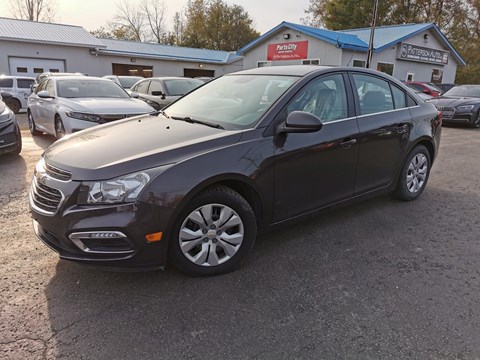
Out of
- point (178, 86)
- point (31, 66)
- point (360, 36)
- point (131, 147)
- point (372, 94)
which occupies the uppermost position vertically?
point (360, 36)

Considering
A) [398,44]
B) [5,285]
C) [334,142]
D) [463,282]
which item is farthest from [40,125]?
[398,44]

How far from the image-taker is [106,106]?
24.5ft

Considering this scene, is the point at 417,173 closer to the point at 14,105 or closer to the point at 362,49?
the point at 14,105

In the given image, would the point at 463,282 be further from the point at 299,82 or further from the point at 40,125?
the point at 40,125

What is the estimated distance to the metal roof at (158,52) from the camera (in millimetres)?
26942

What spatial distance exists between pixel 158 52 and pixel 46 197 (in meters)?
28.8

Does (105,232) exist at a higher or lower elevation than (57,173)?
lower

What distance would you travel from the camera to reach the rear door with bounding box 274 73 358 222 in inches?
130

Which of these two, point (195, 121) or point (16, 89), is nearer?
point (195, 121)

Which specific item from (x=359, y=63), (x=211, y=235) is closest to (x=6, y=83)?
(x=211, y=235)

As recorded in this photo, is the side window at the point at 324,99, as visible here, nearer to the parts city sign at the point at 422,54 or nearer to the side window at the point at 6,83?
the side window at the point at 6,83

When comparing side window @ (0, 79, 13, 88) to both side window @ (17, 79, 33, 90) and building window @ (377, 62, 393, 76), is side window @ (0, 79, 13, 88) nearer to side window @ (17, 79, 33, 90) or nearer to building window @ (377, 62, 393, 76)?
side window @ (17, 79, 33, 90)

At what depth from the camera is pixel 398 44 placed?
22.7 m

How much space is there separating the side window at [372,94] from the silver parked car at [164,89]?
22.8ft
